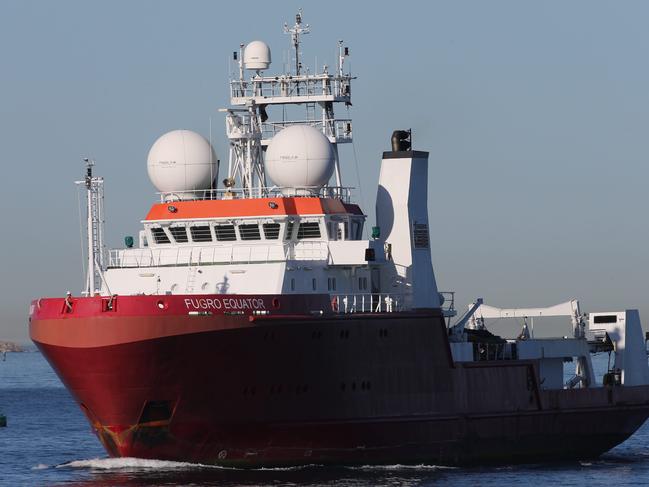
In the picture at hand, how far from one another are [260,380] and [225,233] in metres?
7.15

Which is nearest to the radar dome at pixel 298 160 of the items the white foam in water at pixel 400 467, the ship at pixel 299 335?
the ship at pixel 299 335

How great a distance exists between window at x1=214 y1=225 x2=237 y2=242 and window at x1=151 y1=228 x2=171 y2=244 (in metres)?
1.84

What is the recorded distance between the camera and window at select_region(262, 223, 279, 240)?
1981 inches

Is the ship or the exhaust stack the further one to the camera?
the exhaust stack

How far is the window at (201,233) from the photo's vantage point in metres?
50.8

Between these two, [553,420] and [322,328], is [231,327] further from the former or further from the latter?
[553,420]

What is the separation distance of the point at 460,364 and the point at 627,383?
10606mm

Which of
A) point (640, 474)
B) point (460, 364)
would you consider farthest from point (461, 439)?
point (640, 474)

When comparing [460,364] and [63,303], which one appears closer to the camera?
[63,303]

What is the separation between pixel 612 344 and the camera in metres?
59.3

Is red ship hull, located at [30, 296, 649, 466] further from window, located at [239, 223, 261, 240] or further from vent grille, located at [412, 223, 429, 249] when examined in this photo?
window, located at [239, 223, 261, 240]

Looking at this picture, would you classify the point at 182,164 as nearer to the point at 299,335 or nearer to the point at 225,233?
the point at 225,233

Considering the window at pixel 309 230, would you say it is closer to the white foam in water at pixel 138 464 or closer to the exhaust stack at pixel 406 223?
the exhaust stack at pixel 406 223

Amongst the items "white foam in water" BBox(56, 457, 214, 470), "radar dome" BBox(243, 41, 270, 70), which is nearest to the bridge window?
"white foam in water" BBox(56, 457, 214, 470)
